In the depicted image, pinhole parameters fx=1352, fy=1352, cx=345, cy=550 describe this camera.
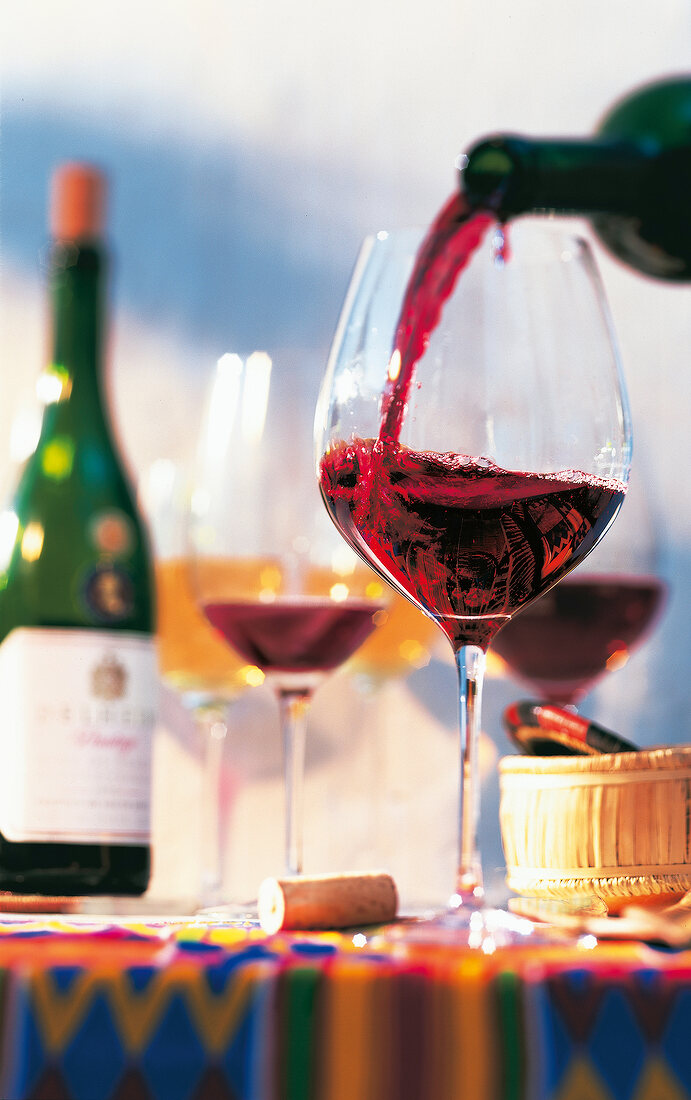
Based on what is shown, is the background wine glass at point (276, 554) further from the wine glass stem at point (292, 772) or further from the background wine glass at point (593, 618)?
the background wine glass at point (593, 618)

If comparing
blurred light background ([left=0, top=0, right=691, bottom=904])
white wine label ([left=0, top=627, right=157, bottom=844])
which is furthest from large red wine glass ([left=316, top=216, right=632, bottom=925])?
blurred light background ([left=0, top=0, right=691, bottom=904])

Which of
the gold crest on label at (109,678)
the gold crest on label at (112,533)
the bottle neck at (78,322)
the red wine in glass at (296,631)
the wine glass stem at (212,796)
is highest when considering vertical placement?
the bottle neck at (78,322)

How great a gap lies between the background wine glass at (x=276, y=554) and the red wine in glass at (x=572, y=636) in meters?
0.17

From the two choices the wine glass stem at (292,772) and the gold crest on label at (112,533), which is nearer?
the wine glass stem at (292,772)

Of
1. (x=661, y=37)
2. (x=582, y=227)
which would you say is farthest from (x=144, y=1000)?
(x=661, y=37)

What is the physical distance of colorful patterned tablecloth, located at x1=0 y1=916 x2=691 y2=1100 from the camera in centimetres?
40

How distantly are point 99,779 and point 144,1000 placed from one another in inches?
21.3

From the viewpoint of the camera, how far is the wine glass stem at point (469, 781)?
544 mm

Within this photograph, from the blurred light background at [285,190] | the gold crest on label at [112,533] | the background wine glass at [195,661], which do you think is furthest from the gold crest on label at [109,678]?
the blurred light background at [285,190]

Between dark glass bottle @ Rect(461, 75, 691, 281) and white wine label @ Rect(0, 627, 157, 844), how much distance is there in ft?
1.35

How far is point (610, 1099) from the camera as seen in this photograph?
1.29ft

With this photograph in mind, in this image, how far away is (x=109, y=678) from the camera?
0.96 meters

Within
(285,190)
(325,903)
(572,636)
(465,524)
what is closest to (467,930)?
(325,903)

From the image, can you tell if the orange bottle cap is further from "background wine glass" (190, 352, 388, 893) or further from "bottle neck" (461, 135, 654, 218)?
"bottle neck" (461, 135, 654, 218)
